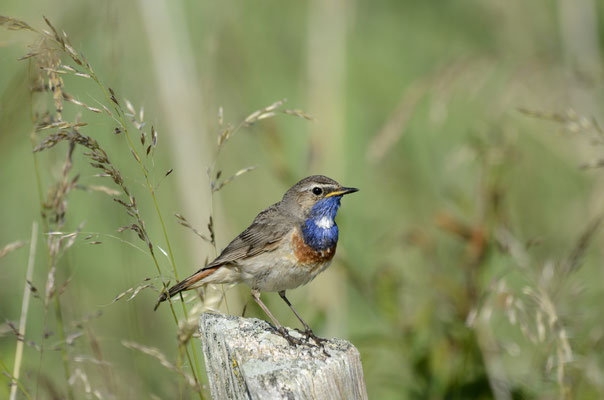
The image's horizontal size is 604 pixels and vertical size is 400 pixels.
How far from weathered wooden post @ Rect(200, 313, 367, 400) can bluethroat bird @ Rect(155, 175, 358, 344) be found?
103cm

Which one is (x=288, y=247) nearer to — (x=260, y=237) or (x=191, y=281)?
(x=260, y=237)

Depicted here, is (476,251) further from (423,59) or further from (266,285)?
(423,59)

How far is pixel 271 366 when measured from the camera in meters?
2.24

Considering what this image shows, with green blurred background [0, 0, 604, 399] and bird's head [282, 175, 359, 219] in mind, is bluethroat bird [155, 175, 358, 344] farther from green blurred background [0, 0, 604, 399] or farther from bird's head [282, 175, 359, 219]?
green blurred background [0, 0, 604, 399]

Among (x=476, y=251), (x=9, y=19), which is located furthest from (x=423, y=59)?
(x=9, y=19)

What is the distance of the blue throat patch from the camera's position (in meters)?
3.69

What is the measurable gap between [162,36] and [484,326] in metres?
2.87

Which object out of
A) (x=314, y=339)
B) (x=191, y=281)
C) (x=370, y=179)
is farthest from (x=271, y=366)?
(x=370, y=179)

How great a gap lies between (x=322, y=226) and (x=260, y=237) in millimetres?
331

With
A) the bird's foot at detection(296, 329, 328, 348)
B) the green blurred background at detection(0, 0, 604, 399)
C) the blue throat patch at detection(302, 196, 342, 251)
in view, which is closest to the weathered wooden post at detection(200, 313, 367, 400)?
the bird's foot at detection(296, 329, 328, 348)

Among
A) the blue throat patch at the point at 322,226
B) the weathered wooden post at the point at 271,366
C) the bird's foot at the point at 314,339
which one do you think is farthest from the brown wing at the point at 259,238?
the weathered wooden post at the point at 271,366

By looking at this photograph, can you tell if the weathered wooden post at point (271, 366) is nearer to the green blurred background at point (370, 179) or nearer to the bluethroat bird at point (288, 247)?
the green blurred background at point (370, 179)

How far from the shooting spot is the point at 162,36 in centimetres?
497

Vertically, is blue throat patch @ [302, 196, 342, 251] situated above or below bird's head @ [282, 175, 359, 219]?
below
